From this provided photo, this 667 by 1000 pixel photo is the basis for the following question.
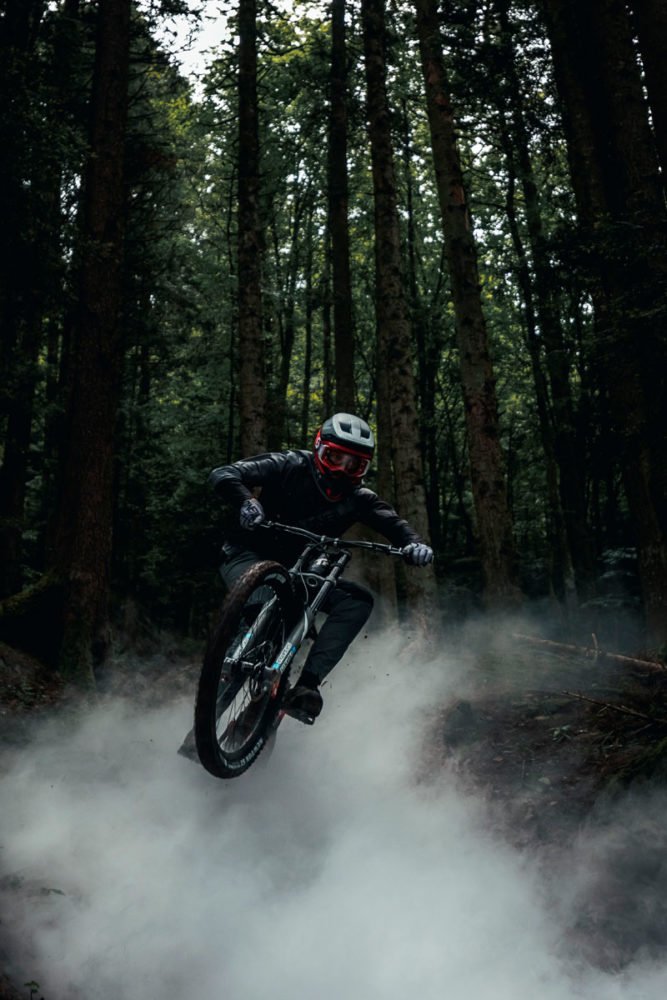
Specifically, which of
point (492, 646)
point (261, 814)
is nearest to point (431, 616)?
point (492, 646)

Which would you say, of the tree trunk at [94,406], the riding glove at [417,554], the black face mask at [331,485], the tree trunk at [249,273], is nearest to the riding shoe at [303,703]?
the riding glove at [417,554]

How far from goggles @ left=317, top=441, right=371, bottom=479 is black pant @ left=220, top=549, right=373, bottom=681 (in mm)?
928

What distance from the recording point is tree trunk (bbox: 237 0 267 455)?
14.0 metres

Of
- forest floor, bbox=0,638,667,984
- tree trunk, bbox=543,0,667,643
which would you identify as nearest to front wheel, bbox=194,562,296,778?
forest floor, bbox=0,638,667,984

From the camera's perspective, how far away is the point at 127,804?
5590 mm

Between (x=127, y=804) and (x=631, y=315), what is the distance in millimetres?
5683

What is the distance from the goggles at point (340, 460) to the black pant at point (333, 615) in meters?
0.93

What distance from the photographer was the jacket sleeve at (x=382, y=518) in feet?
20.5

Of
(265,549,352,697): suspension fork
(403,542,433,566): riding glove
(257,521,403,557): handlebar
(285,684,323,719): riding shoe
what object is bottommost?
(285,684,323,719): riding shoe

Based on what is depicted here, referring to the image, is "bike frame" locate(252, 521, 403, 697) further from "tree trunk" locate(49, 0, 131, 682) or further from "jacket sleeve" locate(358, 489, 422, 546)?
"tree trunk" locate(49, 0, 131, 682)

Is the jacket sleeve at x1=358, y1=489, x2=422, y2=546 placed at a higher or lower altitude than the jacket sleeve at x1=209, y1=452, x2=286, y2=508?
lower

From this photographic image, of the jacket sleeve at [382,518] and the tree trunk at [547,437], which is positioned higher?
the tree trunk at [547,437]

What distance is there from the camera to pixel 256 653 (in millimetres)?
5242

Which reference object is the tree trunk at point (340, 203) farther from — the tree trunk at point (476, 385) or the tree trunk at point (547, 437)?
the tree trunk at point (476, 385)
